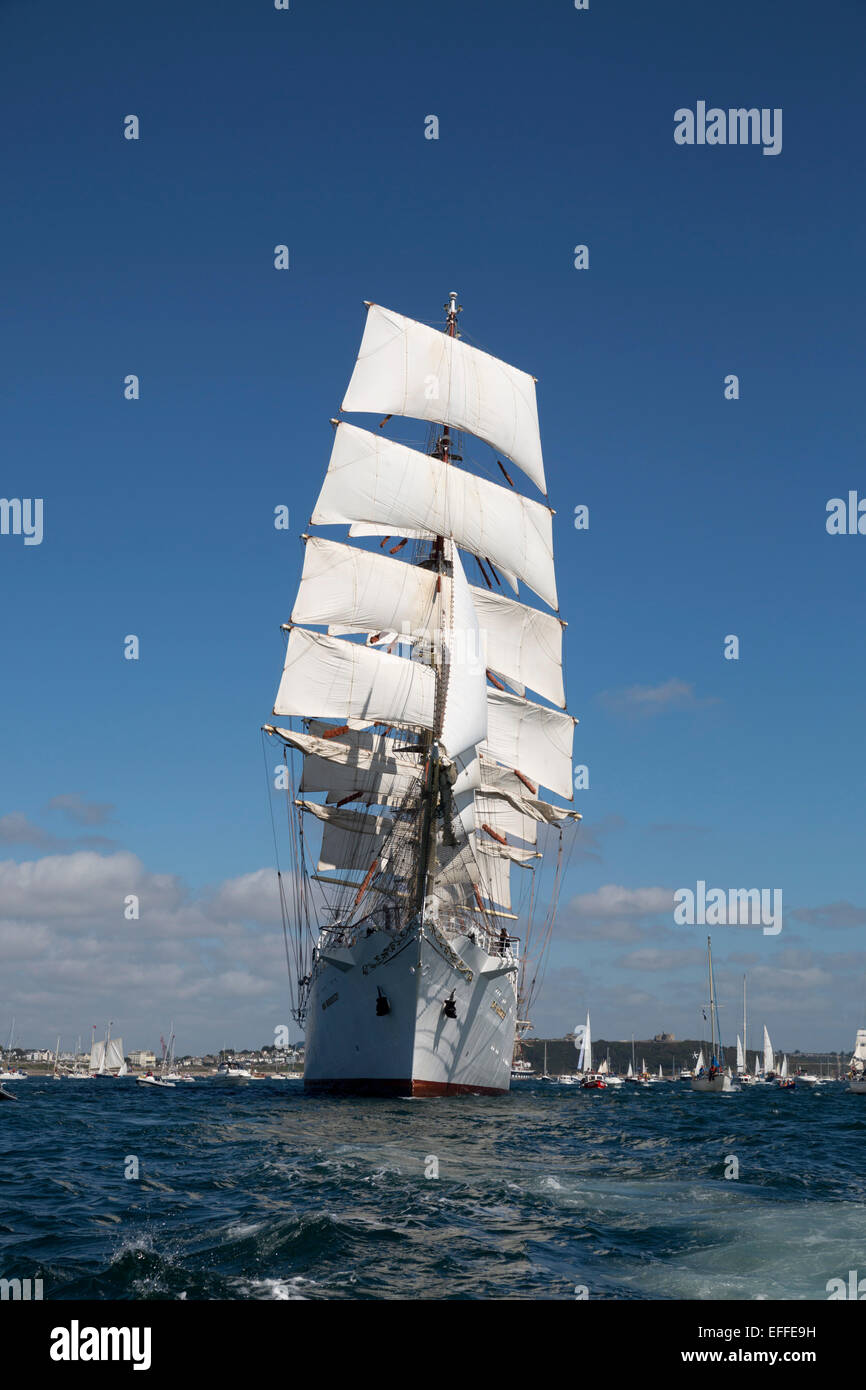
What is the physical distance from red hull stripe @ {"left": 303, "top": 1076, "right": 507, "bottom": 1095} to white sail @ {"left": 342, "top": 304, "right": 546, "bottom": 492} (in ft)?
130

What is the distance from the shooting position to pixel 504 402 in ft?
Result: 242

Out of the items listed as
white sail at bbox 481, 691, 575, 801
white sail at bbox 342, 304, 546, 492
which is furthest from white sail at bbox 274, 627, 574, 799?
white sail at bbox 342, 304, 546, 492

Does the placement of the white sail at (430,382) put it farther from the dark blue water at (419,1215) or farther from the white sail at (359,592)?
the dark blue water at (419,1215)

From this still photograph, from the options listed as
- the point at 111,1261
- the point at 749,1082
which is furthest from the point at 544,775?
the point at 749,1082

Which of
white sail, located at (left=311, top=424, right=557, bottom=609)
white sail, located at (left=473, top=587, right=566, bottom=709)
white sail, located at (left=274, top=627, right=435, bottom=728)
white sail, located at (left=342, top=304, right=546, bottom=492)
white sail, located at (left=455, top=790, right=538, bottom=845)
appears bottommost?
white sail, located at (left=455, top=790, right=538, bottom=845)

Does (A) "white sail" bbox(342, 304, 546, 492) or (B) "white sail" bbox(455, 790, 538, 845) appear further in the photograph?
(A) "white sail" bbox(342, 304, 546, 492)

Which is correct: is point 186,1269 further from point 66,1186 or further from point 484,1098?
point 484,1098

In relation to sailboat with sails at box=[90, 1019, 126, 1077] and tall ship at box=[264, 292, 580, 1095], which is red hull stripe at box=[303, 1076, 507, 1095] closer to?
tall ship at box=[264, 292, 580, 1095]

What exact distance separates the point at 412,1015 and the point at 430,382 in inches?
1657

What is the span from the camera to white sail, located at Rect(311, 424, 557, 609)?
64875mm

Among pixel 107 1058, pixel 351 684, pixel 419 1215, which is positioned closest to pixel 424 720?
pixel 351 684

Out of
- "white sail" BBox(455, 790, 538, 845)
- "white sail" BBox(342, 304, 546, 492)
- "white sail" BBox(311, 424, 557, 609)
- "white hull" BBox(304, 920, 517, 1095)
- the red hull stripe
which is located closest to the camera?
the red hull stripe

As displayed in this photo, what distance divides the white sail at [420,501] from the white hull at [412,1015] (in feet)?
86.4

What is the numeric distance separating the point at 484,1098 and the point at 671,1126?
1315cm
